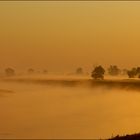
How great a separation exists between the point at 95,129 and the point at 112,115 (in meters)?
12.2

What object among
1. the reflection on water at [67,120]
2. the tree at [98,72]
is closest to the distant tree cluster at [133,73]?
the tree at [98,72]

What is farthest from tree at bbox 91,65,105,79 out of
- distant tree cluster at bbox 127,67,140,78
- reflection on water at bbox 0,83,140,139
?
reflection on water at bbox 0,83,140,139

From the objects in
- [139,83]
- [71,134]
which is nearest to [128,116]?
[71,134]

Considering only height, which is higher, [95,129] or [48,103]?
[48,103]

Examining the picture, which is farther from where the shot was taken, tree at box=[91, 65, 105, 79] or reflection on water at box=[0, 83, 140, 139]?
tree at box=[91, 65, 105, 79]

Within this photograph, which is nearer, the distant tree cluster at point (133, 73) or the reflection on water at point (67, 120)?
the reflection on water at point (67, 120)

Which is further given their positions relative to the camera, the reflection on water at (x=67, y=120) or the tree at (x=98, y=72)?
the tree at (x=98, y=72)

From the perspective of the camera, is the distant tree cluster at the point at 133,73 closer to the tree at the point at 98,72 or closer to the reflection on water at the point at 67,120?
the tree at the point at 98,72

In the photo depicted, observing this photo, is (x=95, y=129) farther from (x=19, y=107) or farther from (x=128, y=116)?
(x=19, y=107)

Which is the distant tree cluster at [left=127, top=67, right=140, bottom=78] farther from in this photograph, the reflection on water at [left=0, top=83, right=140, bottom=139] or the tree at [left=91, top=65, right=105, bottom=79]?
the reflection on water at [left=0, top=83, right=140, bottom=139]

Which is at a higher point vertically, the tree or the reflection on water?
the tree

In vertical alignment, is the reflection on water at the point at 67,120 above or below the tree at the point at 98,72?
below

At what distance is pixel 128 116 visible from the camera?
45.5 m

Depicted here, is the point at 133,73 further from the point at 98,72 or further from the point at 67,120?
the point at 67,120
